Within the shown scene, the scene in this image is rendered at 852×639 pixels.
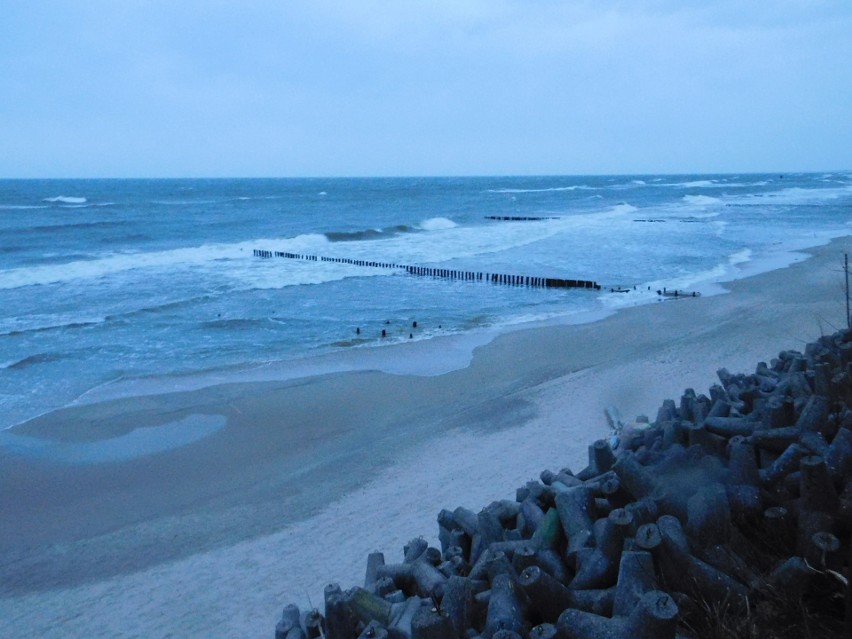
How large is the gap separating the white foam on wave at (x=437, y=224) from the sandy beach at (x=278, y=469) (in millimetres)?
43919

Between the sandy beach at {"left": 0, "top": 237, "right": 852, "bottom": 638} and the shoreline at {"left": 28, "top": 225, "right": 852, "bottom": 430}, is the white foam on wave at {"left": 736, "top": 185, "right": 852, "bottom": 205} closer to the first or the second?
the shoreline at {"left": 28, "top": 225, "right": 852, "bottom": 430}

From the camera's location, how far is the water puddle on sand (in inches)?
479

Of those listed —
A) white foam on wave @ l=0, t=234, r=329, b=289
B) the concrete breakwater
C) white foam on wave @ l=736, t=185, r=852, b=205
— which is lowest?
white foam on wave @ l=0, t=234, r=329, b=289

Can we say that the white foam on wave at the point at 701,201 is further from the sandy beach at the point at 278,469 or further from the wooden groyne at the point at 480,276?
the sandy beach at the point at 278,469

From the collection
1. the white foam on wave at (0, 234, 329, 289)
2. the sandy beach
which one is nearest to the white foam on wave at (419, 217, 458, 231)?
the white foam on wave at (0, 234, 329, 289)

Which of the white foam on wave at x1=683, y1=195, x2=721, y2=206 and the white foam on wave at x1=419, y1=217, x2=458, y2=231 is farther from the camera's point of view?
the white foam on wave at x1=683, y1=195, x2=721, y2=206

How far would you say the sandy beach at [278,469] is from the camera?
7887 mm

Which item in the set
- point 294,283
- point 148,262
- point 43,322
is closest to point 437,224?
point 148,262

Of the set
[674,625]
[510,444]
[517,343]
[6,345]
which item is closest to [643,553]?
[674,625]

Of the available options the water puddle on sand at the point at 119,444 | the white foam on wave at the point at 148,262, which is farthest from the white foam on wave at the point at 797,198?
the water puddle on sand at the point at 119,444

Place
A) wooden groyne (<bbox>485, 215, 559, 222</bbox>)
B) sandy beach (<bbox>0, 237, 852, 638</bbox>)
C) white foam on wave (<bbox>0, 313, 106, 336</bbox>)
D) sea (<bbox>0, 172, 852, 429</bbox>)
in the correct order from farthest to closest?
1. wooden groyne (<bbox>485, 215, 559, 222</bbox>)
2. white foam on wave (<bbox>0, 313, 106, 336</bbox>)
3. sea (<bbox>0, 172, 852, 429</bbox>)
4. sandy beach (<bbox>0, 237, 852, 638</bbox>)

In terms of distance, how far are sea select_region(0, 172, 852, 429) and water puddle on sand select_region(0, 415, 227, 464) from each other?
1.40 meters

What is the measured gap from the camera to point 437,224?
64.3 m

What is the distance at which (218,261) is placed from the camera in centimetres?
3966
